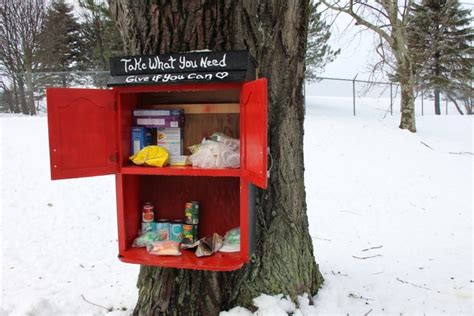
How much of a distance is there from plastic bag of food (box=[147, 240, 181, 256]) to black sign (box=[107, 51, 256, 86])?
3.27 feet

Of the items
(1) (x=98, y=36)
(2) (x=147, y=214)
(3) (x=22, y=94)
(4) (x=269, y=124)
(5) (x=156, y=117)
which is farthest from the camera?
(1) (x=98, y=36)

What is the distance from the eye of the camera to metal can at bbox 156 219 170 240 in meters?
2.82

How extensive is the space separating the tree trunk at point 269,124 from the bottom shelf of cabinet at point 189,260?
0.23m

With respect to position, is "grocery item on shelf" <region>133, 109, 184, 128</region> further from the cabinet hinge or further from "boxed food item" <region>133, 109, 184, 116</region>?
the cabinet hinge

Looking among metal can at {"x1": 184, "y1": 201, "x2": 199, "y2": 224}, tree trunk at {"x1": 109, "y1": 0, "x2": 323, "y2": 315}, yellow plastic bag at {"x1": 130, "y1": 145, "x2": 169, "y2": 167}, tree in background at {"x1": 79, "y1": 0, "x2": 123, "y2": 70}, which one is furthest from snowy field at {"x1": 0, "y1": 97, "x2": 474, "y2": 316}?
tree in background at {"x1": 79, "y1": 0, "x2": 123, "y2": 70}

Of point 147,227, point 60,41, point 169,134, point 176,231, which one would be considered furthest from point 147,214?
point 60,41

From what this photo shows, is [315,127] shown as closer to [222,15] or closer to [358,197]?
[358,197]

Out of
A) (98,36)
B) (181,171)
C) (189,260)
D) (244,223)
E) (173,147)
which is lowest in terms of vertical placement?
(189,260)

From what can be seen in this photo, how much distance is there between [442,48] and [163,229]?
53.9 ft

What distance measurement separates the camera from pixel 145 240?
2.76 metres

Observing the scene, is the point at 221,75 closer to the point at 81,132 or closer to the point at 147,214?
the point at 81,132

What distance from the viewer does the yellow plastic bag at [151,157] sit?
8.60 feet

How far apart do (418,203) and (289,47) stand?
5347 mm

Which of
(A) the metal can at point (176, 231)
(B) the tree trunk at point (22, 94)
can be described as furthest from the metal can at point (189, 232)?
(B) the tree trunk at point (22, 94)
